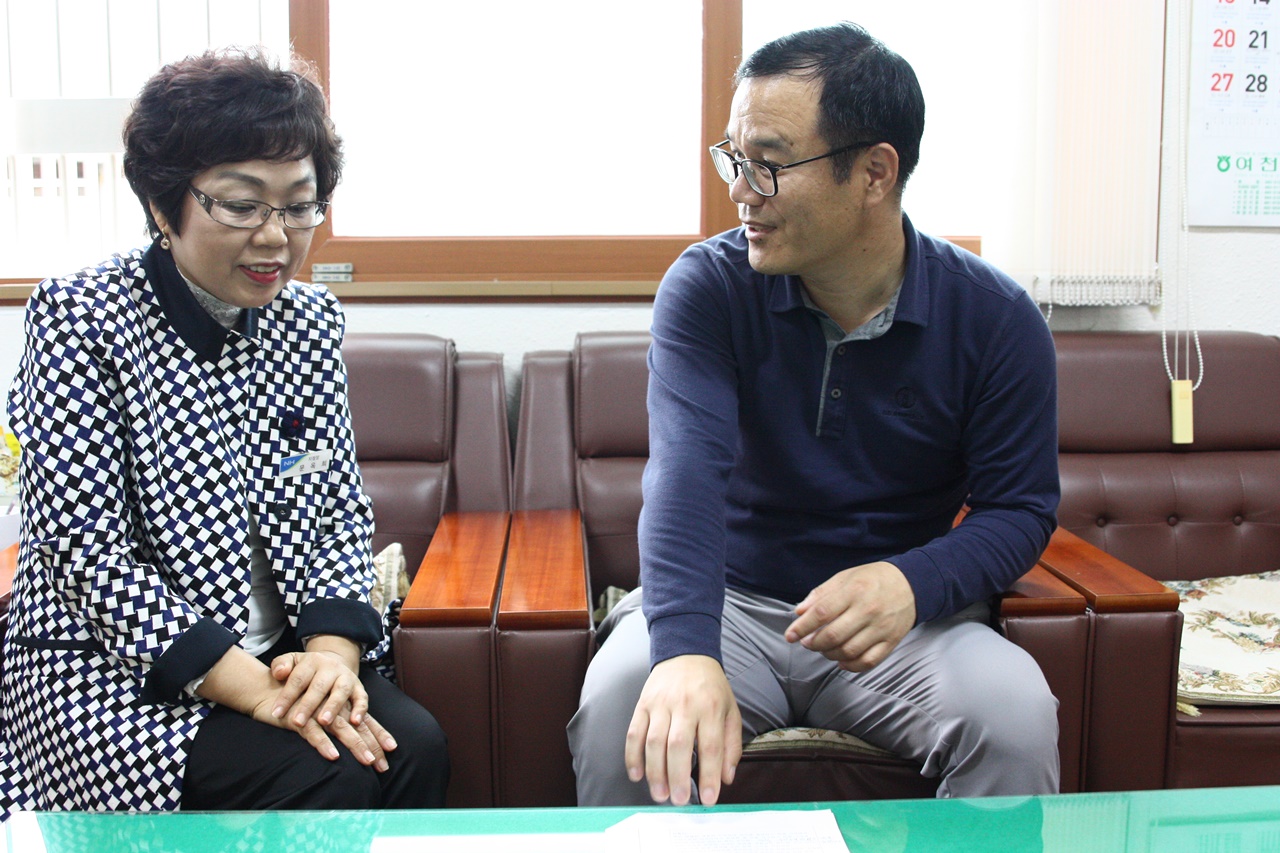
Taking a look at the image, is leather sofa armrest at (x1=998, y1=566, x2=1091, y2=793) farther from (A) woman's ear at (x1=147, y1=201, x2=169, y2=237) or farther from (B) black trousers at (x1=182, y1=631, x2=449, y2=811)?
(A) woman's ear at (x1=147, y1=201, x2=169, y2=237)

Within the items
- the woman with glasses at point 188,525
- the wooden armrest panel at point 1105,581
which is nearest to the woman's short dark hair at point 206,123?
the woman with glasses at point 188,525

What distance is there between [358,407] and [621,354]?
55 centimetres

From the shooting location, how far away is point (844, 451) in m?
1.50

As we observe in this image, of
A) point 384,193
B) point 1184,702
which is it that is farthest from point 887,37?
point 1184,702

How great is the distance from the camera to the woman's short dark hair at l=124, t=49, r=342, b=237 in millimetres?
1283

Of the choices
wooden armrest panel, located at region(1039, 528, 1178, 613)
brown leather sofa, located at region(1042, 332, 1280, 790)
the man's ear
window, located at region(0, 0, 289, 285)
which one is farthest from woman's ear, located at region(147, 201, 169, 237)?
brown leather sofa, located at region(1042, 332, 1280, 790)

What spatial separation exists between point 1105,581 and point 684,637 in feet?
2.44

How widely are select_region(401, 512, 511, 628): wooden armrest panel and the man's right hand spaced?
412mm

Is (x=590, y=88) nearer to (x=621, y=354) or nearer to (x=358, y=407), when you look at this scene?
(x=621, y=354)

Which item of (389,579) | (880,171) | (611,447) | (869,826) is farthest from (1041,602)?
(389,579)

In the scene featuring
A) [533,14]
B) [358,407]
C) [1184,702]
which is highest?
[533,14]

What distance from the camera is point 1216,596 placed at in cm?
203

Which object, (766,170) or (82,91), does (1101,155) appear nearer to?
(766,170)

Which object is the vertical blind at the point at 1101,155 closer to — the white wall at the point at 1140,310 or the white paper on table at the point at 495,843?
the white wall at the point at 1140,310
